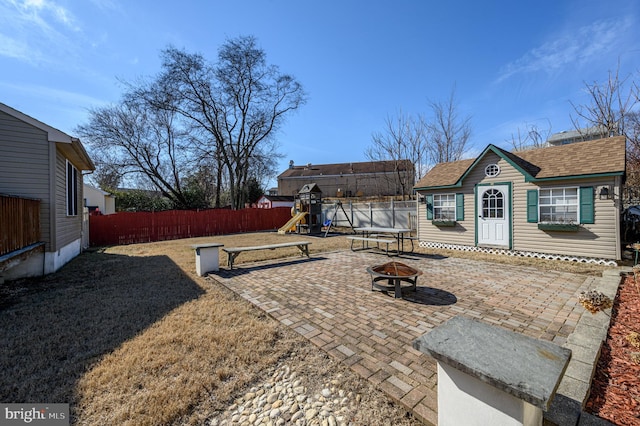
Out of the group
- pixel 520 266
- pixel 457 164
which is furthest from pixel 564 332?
pixel 457 164

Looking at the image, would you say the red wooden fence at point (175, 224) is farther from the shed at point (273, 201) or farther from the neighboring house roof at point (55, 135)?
the neighboring house roof at point (55, 135)

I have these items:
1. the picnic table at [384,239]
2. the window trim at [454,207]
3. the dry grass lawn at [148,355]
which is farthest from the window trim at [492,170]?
the dry grass lawn at [148,355]

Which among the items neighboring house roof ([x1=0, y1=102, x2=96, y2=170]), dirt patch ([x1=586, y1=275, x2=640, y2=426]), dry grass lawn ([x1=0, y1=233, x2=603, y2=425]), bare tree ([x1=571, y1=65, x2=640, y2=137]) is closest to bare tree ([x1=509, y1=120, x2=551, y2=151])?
bare tree ([x1=571, y1=65, x2=640, y2=137])

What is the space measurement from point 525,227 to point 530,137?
11887 millimetres

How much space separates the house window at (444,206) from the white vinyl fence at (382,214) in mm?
4620

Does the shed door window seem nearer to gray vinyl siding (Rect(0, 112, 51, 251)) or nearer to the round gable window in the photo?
the round gable window

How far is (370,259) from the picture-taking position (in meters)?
8.46

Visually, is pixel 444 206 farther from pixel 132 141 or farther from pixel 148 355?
pixel 132 141

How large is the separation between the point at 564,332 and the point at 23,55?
526 inches

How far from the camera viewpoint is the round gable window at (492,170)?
29.4ft

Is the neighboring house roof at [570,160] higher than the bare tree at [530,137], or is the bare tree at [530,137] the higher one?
the bare tree at [530,137]

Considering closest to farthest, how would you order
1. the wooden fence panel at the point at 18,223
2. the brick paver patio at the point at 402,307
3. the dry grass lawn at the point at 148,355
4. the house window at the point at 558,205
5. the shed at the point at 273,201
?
the dry grass lawn at the point at 148,355 < the brick paver patio at the point at 402,307 < the wooden fence panel at the point at 18,223 < the house window at the point at 558,205 < the shed at the point at 273,201

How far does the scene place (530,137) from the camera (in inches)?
661

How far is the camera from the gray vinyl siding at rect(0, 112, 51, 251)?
21.3ft
